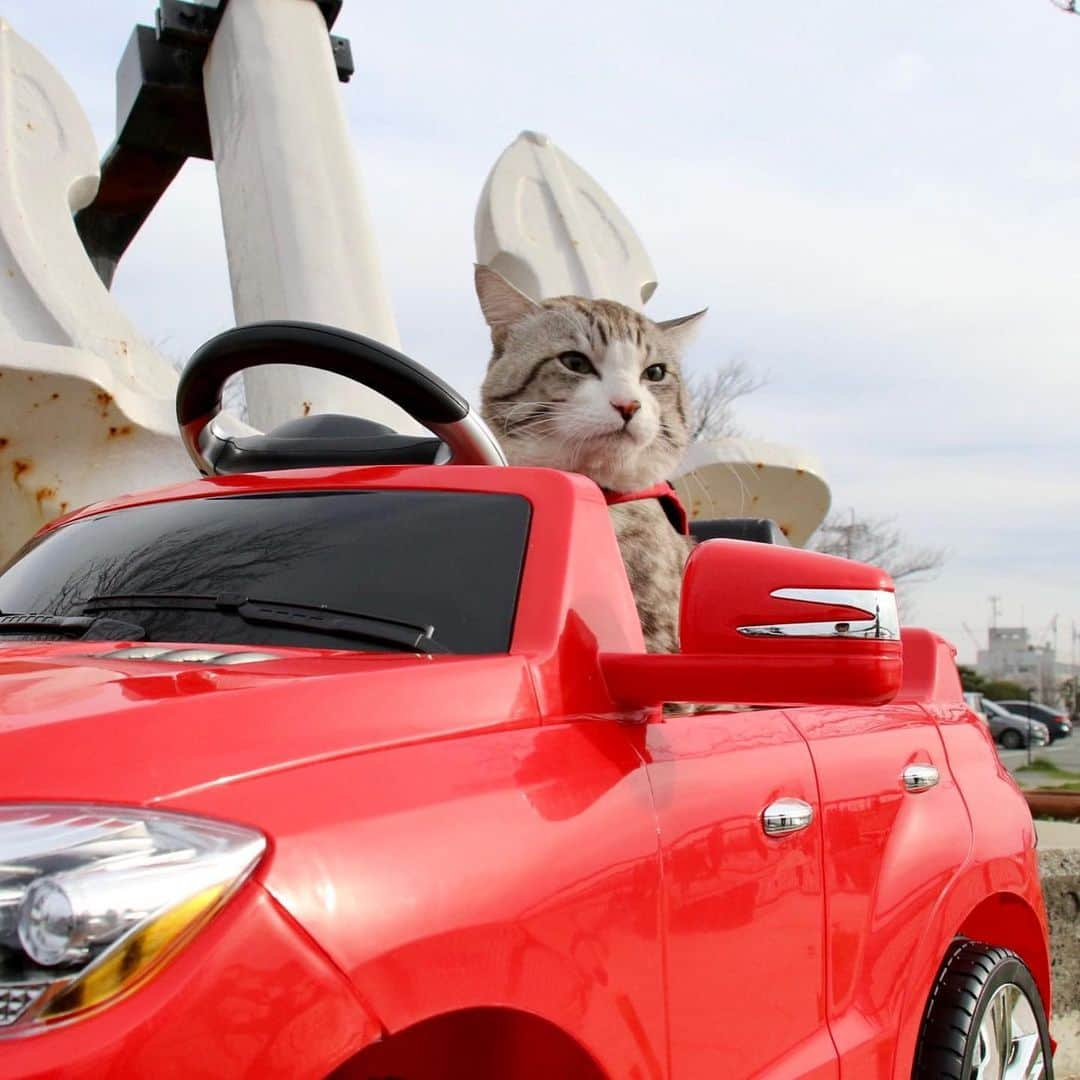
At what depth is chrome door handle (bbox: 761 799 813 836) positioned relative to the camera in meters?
1.85

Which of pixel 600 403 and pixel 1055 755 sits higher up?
pixel 600 403

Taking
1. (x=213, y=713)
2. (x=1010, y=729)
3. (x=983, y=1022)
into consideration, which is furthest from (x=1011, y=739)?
(x=213, y=713)

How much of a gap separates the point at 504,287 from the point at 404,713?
87.9 inches

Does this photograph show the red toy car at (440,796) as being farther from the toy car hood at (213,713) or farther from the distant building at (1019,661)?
the distant building at (1019,661)

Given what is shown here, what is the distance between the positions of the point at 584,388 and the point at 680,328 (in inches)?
27.7

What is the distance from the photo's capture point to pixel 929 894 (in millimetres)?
2301

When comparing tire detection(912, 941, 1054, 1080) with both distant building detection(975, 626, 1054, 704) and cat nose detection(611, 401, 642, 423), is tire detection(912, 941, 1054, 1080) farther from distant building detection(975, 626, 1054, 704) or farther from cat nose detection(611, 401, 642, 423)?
distant building detection(975, 626, 1054, 704)

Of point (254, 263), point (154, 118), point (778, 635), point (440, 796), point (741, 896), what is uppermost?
point (154, 118)

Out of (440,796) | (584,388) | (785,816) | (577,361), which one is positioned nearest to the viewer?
(440,796)

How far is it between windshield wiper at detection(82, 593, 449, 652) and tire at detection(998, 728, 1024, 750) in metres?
36.6

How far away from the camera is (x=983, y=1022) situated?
241cm

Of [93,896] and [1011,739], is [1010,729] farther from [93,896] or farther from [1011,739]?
[93,896]

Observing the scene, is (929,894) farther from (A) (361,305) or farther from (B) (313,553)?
(A) (361,305)

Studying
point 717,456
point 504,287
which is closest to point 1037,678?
point 717,456
